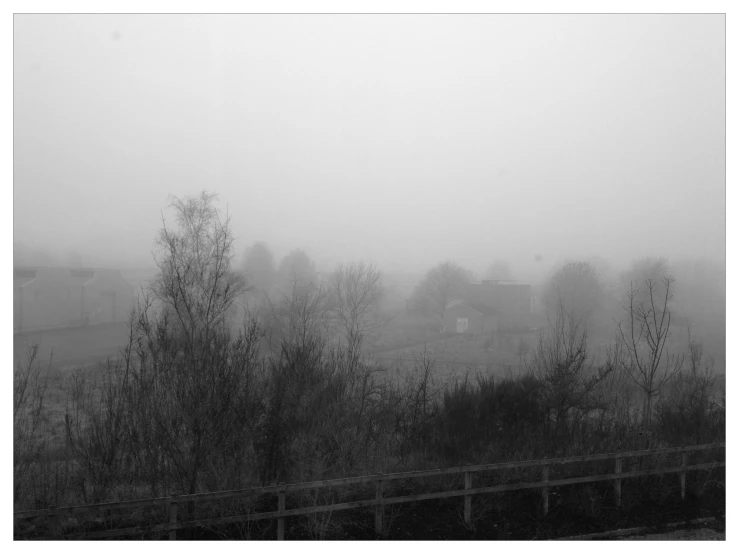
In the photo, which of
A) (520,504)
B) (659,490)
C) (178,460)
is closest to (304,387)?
(178,460)

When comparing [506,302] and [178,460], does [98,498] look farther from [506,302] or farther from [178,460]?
[506,302]

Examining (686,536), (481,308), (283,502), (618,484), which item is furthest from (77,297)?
(686,536)

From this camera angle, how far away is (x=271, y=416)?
841cm

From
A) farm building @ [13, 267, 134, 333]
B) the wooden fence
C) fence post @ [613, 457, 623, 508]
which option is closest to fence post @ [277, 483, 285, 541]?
the wooden fence

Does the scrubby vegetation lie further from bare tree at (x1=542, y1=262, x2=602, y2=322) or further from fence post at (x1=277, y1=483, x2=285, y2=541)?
bare tree at (x1=542, y1=262, x2=602, y2=322)

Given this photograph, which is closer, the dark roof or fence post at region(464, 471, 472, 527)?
fence post at region(464, 471, 472, 527)

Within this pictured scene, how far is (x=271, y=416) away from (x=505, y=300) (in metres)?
14.7

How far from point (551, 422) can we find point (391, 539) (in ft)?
15.3

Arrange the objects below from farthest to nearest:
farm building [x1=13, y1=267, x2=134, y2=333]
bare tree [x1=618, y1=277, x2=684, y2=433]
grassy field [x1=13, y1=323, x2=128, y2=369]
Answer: grassy field [x1=13, y1=323, x2=128, y2=369] → farm building [x1=13, y1=267, x2=134, y2=333] → bare tree [x1=618, y1=277, x2=684, y2=433]

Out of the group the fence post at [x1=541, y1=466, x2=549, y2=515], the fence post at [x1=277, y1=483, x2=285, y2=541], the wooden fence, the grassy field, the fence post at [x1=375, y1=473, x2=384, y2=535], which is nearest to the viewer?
the wooden fence

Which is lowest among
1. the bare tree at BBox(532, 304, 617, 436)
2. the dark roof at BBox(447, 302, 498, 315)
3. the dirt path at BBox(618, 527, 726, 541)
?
the dirt path at BBox(618, 527, 726, 541)

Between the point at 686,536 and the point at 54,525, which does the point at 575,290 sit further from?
the point at 54,525

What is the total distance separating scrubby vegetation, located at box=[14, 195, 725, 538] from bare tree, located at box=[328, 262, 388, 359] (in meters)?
3.79

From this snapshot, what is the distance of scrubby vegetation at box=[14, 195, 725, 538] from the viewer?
7.55m
